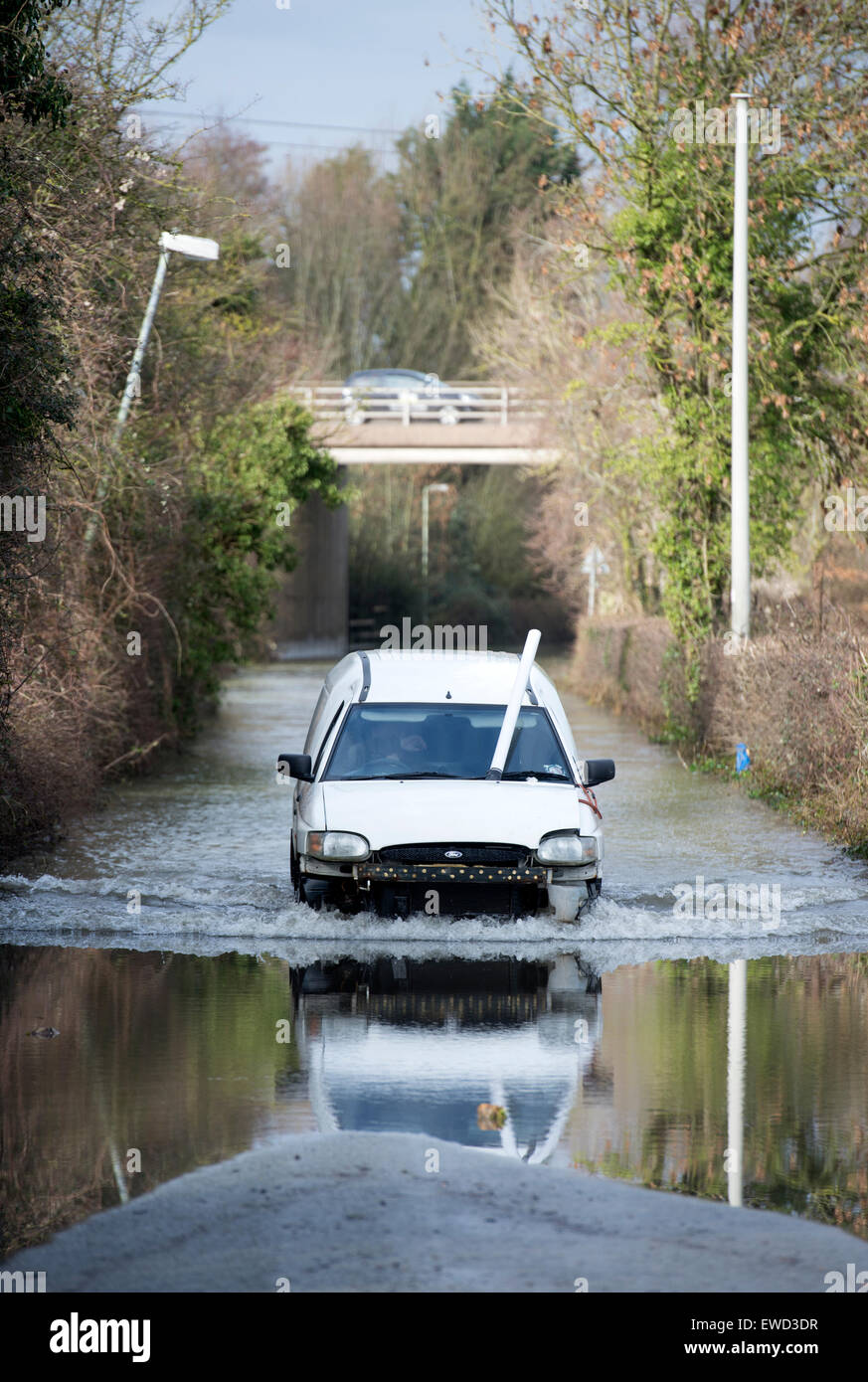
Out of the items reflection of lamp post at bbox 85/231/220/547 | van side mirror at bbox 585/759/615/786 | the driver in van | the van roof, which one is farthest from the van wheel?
reflection of lamp post at bbox 85/231/220/547

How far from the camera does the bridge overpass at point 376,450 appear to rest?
57906 mm

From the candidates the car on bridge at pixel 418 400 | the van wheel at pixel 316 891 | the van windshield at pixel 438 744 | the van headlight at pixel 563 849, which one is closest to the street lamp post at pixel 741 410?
the van windshield at pixel 438 744

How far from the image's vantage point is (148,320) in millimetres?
20406

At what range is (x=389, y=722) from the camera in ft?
40.7

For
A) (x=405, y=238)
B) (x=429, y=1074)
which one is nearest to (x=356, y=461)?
(x=405, y=238)

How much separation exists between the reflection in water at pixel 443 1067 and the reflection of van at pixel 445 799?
461mm

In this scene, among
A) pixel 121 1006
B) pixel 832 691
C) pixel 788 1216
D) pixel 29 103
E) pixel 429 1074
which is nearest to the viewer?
pixel 788 1216

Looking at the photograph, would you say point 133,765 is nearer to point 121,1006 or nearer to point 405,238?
point 121,1006

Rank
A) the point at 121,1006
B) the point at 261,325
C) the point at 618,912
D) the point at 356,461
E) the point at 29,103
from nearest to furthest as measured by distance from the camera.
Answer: the point at 121,1006 < the point at 618,912 < the point at 29,103 < the point at 261,325 < the point at 356,461

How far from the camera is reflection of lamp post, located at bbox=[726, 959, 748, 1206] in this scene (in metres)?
6.60

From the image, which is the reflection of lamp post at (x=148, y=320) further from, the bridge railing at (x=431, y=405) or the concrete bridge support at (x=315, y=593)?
the bridge railing at (x=431, y=405)

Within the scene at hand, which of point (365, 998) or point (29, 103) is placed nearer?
point (365, 998)

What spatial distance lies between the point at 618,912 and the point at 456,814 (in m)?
1.60

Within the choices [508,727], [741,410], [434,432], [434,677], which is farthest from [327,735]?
[434,432]
